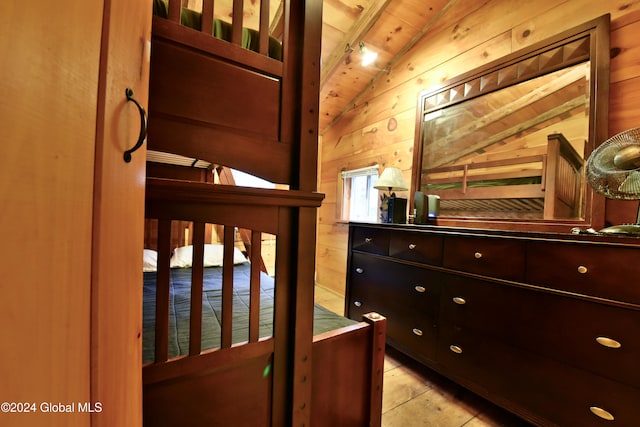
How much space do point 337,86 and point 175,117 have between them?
2762 mm

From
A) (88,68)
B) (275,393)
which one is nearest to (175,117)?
(88,68)

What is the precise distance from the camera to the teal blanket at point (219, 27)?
64 centimetres

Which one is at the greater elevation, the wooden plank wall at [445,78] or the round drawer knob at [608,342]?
the wooden plank wall at [445,78]

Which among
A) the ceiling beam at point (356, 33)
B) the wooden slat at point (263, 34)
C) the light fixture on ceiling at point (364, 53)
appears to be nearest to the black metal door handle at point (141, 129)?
the wooden slat at point (263, 34)

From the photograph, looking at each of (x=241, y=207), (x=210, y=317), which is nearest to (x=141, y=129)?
(x=241, y=207)

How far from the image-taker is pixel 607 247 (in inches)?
39.4

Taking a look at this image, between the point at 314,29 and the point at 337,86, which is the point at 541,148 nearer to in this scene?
the point at 314,29

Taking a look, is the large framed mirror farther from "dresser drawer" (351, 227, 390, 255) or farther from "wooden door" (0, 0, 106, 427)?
"wooden door" (0, 0, 106, 427)

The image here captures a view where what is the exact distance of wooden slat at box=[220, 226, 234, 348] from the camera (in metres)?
0.69

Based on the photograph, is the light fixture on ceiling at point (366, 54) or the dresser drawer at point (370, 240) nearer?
the dresser drawer at point (370, 240)

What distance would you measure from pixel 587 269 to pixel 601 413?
21.4 inches

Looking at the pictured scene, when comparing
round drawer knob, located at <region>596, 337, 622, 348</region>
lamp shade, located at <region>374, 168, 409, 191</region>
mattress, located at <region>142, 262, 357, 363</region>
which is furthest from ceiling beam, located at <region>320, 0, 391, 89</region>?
round drawer knob, located at <region>596, 337, 622, 348</region>

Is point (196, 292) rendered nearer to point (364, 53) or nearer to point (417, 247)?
point (417, 247)

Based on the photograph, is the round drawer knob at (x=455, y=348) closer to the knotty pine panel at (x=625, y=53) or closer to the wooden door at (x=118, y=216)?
the wooden door at (x=118, y=216)
